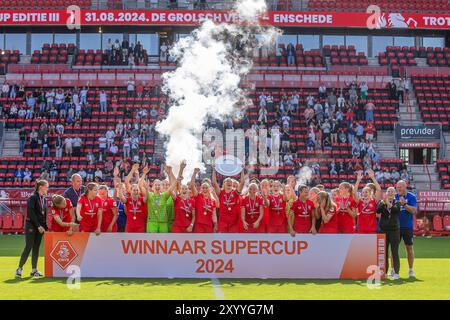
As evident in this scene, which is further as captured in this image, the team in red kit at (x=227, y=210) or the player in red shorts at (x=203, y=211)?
the player in red shorts at (x=203, y=211)

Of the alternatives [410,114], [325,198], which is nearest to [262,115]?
[410,114]

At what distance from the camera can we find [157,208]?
14.1 metres

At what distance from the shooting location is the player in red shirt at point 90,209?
45.5 ft

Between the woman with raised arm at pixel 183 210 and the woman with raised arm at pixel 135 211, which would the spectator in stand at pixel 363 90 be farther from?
the woman with raised arm at pixel 135 211

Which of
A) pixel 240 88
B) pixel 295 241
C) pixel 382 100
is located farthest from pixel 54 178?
pixel 295 241

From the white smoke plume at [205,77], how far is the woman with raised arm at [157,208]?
9.48 metres

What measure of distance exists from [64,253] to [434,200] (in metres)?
19.5

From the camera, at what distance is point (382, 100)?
3866cm

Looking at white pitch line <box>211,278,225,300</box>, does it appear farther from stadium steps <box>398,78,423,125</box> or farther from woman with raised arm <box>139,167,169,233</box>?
stadium steps <box>398,78,423,125</box>

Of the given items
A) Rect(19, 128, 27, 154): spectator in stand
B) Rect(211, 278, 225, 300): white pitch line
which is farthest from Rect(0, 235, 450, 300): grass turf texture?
Rect(19, 128, 27, 154): spectator in stand

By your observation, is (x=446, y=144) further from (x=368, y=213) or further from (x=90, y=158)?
(x=368, y=213)

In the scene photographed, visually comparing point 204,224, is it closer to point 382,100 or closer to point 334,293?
point 334,293

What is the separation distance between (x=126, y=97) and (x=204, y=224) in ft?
80.2

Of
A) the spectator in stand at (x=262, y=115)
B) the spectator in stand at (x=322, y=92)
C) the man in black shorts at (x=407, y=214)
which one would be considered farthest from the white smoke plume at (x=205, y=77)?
the man in black shorts at (x=407, y=214)
